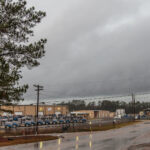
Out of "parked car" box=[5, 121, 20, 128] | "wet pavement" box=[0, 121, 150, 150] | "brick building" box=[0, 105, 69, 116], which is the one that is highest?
"brick building" box=[0, 105, 69, 116]

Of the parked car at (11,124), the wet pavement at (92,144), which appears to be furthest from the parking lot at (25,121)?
the wet pavement at (92,144)

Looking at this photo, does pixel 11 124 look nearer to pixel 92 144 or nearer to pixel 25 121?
pixel 25 121

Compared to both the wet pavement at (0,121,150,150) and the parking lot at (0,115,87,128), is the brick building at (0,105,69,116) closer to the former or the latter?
the parking lot at (0,115,87,128)

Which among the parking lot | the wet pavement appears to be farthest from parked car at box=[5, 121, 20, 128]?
the wet pavement

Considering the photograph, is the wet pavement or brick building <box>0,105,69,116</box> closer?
the wet pavement

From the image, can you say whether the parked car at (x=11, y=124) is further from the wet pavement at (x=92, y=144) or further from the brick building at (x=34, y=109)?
the brick building at (x=34, y=109)

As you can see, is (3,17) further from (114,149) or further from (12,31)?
(114,149)

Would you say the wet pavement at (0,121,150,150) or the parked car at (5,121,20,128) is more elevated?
the parked car at (5,121,20,128)

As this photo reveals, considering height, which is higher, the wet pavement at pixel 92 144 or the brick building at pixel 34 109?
the brick building at pixel 34 109

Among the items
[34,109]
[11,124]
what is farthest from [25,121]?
[34,109]

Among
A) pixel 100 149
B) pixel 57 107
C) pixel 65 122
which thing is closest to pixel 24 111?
pixel 57 107

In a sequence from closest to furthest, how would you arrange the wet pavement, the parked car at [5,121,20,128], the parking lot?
the wet pavement, the parked car at [5,121,20,128], the parking lot

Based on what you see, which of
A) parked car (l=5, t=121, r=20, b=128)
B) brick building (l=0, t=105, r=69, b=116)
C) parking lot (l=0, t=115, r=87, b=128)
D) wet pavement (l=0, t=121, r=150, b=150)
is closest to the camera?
wet pavement (l=0, t=121, r=150, b=150)

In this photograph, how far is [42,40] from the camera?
69.1ft
